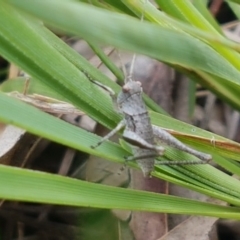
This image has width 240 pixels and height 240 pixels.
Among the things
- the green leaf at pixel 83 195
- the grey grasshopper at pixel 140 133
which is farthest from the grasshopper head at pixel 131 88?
the green leaf at pixel 83 195

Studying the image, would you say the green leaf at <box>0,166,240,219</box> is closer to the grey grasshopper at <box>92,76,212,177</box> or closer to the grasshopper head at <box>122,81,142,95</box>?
the grey grasshopper at <box>92,76,212,177</box>

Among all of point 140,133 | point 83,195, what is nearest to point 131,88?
point 140,133

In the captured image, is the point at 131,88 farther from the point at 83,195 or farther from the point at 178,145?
the point at 83,195

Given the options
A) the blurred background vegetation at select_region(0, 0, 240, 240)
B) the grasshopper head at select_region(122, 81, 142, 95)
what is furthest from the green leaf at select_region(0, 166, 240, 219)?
the grasshopper head at select_region(122, 81, 142, 95)

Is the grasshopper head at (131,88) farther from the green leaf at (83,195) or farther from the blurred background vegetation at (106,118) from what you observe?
the green leaf at (83,195)

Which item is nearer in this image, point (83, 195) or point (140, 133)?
point (83, 195)

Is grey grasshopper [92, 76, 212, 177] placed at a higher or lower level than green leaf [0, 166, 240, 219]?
higher

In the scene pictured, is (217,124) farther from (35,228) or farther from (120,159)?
(120,159)

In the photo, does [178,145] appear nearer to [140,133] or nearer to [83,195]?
[140,133]

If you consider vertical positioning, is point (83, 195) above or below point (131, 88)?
below
